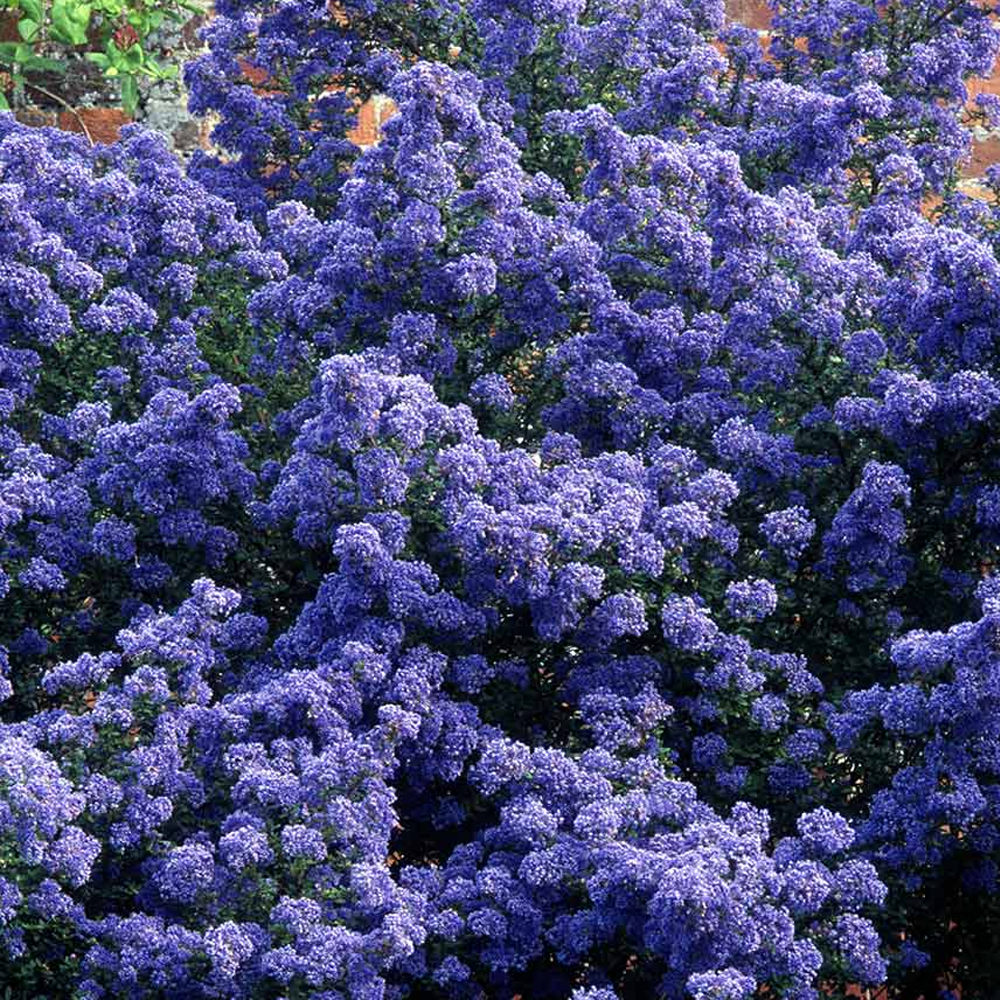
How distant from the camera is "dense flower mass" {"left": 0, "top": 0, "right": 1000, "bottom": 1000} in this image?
2426 millimetres

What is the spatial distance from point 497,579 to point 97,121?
11.2 ft

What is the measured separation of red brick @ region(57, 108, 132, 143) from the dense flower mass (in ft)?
6.74

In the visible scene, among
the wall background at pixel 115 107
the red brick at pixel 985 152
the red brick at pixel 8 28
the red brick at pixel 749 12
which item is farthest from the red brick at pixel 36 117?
the red brick at pixel 985 152

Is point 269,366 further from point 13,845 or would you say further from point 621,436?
point 13,845

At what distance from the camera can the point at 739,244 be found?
123 inches

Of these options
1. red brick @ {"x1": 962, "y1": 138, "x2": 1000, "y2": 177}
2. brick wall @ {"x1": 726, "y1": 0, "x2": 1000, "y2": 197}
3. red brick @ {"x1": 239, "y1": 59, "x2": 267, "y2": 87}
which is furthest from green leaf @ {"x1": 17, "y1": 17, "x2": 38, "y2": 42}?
red brick @ {"x1": 962, "y1": 138, "x2": 1000, "y2": 177}

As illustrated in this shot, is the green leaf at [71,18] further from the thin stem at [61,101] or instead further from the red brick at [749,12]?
the red brick at [749,12]

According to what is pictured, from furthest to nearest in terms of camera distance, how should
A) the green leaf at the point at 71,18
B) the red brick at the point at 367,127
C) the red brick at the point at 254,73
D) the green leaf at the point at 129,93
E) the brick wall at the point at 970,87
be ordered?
the brick wall at the point at 970,87 < the red brick at the point at 367,127 < the green leaf at the point at 129,93 < the green leaf at the point at 71,18 < the red brick at the point at 254,73

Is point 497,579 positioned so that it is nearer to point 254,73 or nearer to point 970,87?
point 254,73

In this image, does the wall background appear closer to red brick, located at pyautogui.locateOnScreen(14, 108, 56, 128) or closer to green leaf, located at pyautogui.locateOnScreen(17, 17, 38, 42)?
red brick, located at pyautogui.locateOnScreen(14, 108, 56, 128)

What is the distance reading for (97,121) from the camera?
5637mm

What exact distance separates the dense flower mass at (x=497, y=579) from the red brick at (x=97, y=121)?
2053 millimetres

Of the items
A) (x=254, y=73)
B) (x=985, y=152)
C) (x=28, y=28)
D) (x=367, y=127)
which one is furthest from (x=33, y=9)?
(x=985, y=152)

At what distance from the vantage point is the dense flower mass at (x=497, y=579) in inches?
95.5
